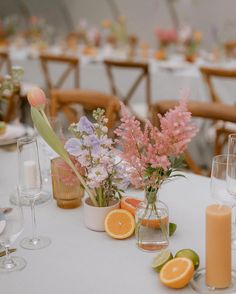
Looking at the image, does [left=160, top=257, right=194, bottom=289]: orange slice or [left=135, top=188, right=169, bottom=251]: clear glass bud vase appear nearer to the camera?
[left=160, top=257, right=194, bottom=289]: orange slice

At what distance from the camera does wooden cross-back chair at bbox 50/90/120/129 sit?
2.25m

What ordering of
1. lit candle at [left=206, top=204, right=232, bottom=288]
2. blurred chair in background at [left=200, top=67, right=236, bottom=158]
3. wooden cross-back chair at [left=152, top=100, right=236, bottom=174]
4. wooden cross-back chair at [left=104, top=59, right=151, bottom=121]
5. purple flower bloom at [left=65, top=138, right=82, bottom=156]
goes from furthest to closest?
1. wooden cross-back chair at [left=104, top=59, right=151, bottom=121]
2. blurred chair in background at [left=200, top=67, right=236, bottom=158]
3. wooden cross-back chair at [left=152, top=100, right=236, bottom=174]
4. purple flower bloom at [left=65, top=138, right=82, bottom=156]
5. lit candle at [left=206, top=204, right=232, bottom=288]

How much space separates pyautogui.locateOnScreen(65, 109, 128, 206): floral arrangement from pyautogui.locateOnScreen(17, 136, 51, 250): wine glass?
10 centimetres

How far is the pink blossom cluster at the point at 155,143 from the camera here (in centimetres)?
→ 114

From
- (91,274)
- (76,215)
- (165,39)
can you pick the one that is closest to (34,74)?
(165,39)

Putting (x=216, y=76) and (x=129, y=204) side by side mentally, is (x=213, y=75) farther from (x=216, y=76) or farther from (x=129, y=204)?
(x=129, y=204)

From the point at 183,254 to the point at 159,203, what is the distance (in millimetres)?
166

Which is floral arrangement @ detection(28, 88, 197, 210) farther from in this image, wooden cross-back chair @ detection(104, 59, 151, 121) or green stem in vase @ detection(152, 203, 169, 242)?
wooden cross-back chair @ detection(104, 59, 151, 121)

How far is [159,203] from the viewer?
1.30 m

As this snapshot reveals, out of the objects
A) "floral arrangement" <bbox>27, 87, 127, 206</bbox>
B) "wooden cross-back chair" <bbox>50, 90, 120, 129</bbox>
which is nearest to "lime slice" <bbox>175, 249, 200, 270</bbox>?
"floral arrangement" <bbox>27, 87, 127, 206</bbox>

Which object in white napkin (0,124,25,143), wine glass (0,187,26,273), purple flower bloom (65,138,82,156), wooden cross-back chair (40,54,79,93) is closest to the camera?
wine glass (0,187,26,273)

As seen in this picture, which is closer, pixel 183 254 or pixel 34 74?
pixel 183 254

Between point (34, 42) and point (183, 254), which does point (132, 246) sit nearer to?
point (183, 254)

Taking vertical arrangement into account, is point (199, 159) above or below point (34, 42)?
below
